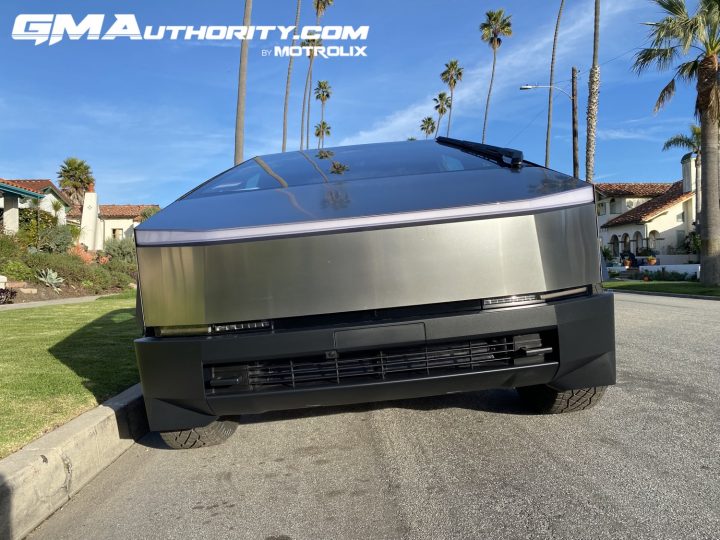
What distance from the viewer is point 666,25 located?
680 inches

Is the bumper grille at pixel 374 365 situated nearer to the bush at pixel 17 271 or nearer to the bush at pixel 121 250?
the bush at pixel 17 271

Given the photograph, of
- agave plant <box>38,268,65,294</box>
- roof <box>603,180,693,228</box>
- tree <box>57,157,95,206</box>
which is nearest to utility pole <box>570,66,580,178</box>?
roof <box>603,180,693,228</box>

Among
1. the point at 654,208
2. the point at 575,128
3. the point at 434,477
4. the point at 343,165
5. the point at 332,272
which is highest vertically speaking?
the point at 575,128

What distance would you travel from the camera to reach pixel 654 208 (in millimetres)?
36125

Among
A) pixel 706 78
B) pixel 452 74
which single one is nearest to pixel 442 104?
pixel 452 74

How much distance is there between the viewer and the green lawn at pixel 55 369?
3234 millimetres

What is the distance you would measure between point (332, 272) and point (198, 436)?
1.39 m

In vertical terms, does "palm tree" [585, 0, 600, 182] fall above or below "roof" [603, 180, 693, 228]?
above

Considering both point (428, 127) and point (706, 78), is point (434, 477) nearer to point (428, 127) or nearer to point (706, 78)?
point (706, 78)

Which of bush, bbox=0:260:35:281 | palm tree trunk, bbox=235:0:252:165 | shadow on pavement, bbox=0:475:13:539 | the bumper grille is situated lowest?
shadow on pavement, bbox=0:475:13:539

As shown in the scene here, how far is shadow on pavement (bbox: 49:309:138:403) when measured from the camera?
4.16 m

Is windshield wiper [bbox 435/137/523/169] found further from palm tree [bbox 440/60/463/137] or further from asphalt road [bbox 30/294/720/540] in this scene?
palm tree [bbox 440/60/463/137]

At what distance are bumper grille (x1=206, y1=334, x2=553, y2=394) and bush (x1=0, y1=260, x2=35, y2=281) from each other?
1409cm

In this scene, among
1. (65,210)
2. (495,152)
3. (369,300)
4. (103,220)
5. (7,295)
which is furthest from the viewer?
(103,220)
